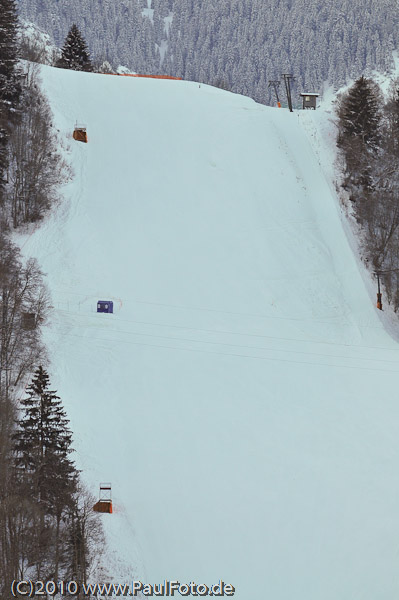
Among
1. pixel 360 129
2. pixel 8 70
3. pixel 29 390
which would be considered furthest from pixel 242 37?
pixel 29 390

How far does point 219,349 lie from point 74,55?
37.8 m

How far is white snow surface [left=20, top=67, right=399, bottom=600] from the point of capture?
26469 millimetres

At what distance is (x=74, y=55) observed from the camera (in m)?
63.4

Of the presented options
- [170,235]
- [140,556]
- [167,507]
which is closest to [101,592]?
[140,556]

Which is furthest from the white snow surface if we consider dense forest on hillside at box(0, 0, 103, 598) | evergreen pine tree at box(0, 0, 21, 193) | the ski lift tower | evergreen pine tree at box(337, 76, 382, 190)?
evergreen pine tree at box(0, 0, 21, 193)

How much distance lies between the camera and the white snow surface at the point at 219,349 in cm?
2647

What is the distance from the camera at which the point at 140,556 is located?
25.5 m

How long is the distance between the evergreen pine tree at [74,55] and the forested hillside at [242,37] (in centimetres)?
5678

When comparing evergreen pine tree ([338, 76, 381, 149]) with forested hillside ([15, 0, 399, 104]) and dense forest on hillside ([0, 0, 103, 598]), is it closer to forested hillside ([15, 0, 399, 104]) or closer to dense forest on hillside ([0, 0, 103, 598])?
dense forest on hillside ([0, 0, 103, 598])

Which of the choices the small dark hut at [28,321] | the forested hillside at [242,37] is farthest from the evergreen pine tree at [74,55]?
the forested hillside at [242,37]

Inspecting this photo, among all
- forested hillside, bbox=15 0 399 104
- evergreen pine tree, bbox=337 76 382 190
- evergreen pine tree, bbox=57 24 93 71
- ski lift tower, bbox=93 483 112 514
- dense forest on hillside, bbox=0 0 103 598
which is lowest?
ski lift tower, bbox=93 483 112 514

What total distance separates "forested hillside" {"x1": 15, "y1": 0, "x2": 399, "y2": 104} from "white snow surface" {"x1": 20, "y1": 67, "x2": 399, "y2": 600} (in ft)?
236

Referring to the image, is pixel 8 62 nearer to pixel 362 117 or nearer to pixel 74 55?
pixel 74 55

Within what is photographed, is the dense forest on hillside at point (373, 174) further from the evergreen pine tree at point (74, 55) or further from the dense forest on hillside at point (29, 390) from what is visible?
the evergreen pine tree at point (74, 55)
